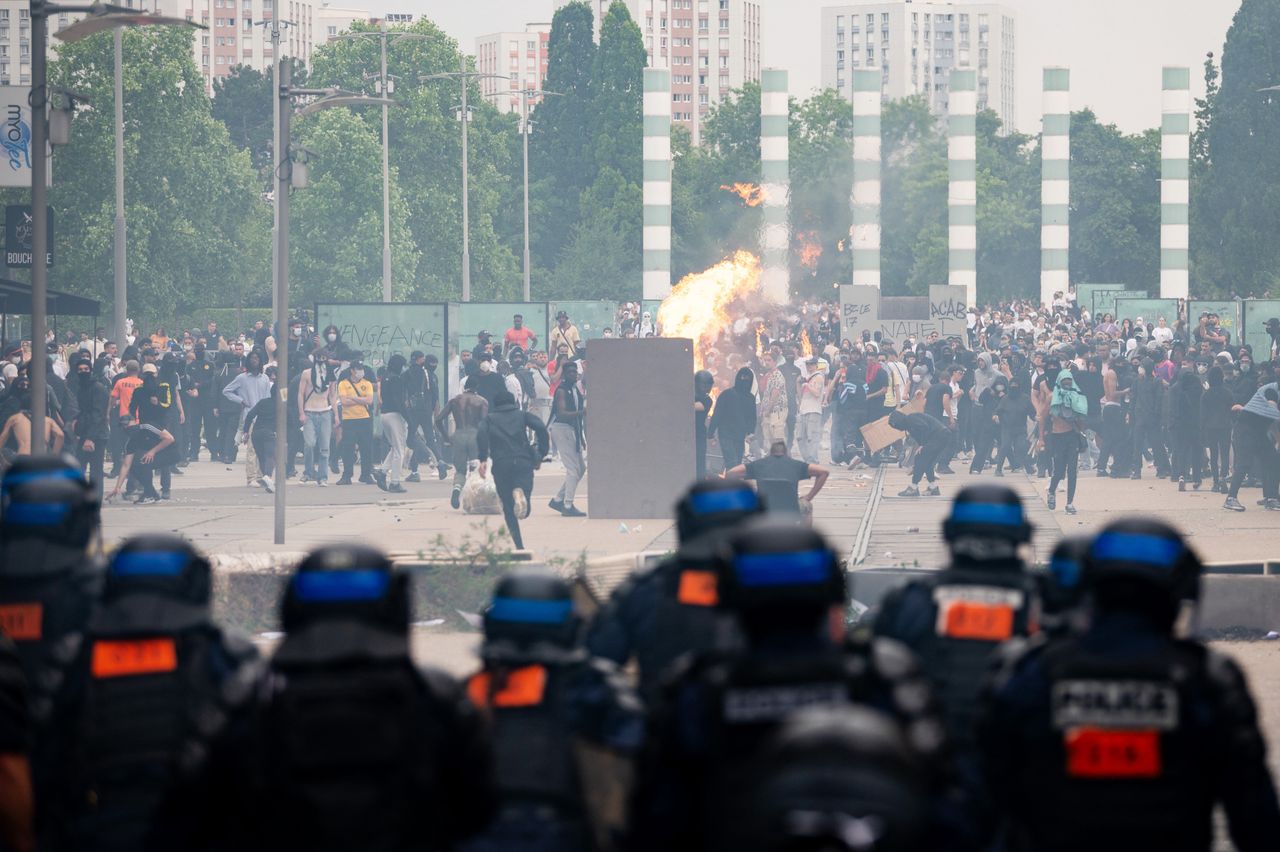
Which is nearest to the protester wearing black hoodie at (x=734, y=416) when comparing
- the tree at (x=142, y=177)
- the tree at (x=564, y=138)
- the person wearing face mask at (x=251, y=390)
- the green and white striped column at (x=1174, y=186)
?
the person wearing face mask at (x=251, y=390)

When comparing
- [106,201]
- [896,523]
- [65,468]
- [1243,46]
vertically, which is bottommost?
[896,523]

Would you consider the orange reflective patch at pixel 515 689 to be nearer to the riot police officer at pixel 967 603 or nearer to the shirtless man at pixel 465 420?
the riot police officer at pixel 967 603

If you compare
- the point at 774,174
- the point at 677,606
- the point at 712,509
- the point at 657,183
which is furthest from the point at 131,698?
the point at 774,174

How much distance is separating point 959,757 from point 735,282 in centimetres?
2985

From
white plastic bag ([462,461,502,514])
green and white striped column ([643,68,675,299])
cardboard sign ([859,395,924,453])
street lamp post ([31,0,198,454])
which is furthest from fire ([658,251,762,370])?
green and white striped column ([643,68,675,299])

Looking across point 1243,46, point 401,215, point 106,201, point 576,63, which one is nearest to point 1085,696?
point 106,201

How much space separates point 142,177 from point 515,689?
50793mm

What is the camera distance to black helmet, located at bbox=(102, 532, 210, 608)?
16.3 ft

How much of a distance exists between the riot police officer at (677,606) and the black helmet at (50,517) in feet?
5.22

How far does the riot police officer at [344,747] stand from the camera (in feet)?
12.4

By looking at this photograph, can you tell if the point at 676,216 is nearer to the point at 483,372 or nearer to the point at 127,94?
the point at 127,94

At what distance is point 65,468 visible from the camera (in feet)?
21.1

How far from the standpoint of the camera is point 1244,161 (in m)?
69.4

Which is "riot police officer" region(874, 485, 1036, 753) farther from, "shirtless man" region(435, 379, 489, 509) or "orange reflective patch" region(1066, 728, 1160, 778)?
"shirtless man" region(435, 379, 489, 509)
